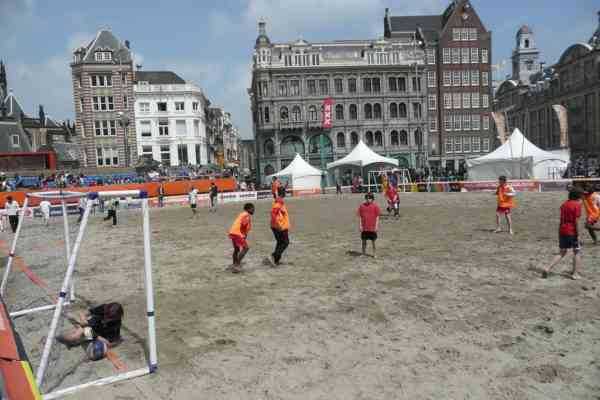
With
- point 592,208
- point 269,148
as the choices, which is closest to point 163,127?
point 269,148

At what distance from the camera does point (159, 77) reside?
210 feet

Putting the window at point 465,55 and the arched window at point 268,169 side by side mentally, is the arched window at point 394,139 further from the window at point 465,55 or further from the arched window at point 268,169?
the arched window at point 268,169

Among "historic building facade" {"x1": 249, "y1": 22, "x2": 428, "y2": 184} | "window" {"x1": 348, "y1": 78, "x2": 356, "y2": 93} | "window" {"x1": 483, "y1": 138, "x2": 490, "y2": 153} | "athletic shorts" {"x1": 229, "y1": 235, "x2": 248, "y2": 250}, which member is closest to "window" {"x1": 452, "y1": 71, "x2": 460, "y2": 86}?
"historic building facade" {"x1": 249, "y1": 22, "x2": 428, "y2": 184}

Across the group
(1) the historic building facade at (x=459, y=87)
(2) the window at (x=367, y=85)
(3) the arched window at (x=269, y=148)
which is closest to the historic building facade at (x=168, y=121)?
(3) the arched window at (x=269, y=148)

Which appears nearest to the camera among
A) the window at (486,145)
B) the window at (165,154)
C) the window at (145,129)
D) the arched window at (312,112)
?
the window at (145,129)

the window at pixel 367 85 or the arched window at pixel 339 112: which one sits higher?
the window at pixel 367 85

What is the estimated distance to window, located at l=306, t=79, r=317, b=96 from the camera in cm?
5961

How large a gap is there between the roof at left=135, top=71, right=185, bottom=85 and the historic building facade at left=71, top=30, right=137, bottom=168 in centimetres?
918

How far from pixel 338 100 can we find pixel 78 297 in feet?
180

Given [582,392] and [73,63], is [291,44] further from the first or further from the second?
[582,392]

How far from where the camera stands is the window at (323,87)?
59.9 meters

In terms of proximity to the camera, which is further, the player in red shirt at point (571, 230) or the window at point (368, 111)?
the window at point (368, 111)

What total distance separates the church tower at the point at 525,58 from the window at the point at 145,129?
269 feet

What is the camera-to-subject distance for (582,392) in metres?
4.42
